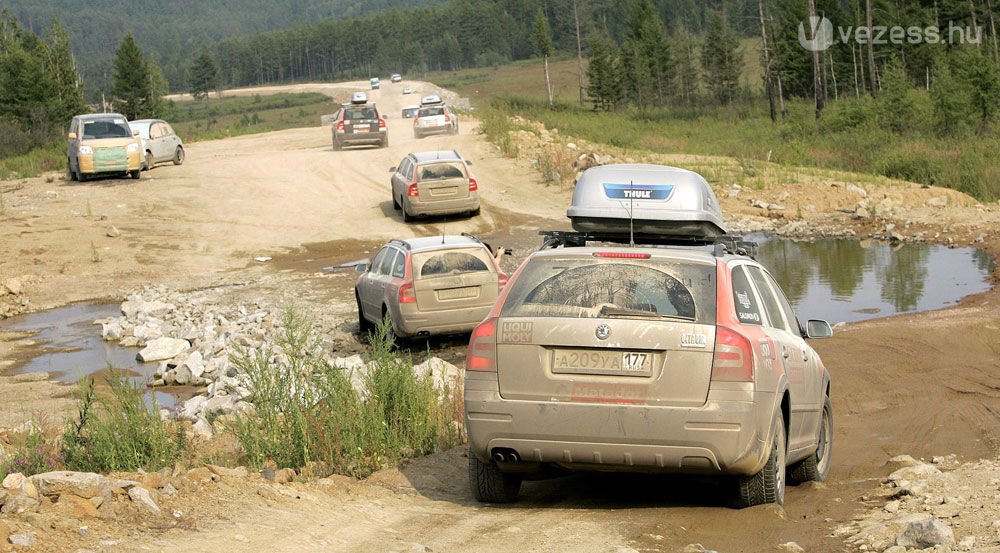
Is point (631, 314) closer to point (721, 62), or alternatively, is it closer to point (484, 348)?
point (484, 348)

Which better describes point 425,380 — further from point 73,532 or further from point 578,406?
point 73,532

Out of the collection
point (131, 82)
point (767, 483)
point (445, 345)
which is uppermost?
point (131, 82)

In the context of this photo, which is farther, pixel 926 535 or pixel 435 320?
pixel 435 320

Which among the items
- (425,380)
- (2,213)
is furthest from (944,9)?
(425,380)

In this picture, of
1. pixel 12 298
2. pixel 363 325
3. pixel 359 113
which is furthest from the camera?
pixel 359 113

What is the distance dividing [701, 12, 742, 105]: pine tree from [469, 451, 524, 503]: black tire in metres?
82.5

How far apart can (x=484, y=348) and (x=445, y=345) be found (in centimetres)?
1052

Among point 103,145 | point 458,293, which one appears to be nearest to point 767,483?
point 458,293

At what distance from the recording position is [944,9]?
82.1m

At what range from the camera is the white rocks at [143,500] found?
6.46m

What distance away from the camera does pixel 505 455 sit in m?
7.17

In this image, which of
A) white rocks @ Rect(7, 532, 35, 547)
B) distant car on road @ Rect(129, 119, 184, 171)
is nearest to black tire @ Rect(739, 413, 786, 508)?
white rocks @ Rect(7, 532, 35, 547)

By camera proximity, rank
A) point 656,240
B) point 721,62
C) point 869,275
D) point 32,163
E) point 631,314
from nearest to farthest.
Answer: point 631,314
point 656,240
point 869,275
point 32,163
point 721,62

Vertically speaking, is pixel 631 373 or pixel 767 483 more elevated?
pixel 631 373
